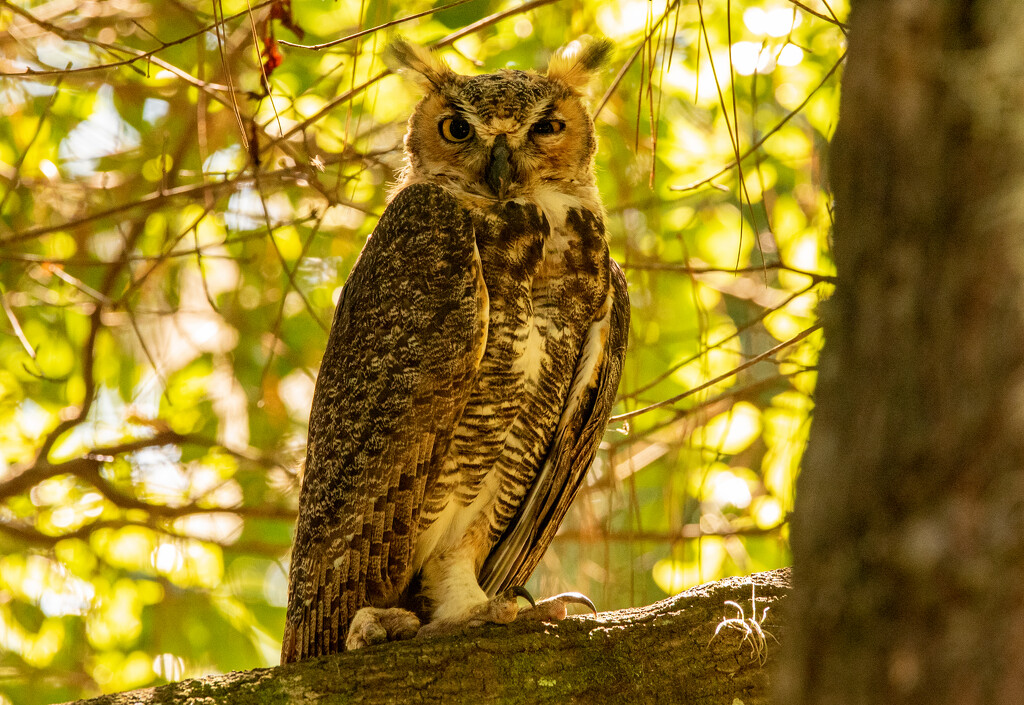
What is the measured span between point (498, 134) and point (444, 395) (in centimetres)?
71

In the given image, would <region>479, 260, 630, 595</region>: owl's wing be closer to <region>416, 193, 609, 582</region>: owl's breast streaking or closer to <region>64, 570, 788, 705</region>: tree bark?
<region>416, 193, 609, 582</region>: owl's breast streaking

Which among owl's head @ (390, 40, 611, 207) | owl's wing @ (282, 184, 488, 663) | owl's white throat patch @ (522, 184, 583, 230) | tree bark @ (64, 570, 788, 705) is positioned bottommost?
tree bark @ (64, 570, 788, 705)

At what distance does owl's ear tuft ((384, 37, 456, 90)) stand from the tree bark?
149cm

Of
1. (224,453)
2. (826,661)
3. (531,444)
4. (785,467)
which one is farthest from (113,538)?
(826,661)

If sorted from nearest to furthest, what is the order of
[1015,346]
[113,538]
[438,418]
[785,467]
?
1. [1015,346]
2. [438,418]
3. [785,467]
4. [113,538]

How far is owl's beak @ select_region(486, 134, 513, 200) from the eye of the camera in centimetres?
229

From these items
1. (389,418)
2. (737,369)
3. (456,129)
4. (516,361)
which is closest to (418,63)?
(456,129)

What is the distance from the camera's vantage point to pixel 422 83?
2639 mm

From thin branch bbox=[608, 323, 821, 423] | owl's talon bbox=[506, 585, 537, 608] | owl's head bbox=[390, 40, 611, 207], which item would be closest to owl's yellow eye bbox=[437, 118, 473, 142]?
owl's head bbox=[390, 40, 611, 207]

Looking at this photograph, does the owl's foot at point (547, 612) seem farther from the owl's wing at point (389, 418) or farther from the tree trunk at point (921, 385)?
the tree trunk at point (921, 385)

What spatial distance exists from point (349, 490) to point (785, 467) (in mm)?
1130

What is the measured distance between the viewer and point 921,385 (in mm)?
660

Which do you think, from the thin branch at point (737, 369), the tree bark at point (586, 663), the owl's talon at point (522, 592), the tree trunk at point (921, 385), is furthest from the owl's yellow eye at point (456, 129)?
the tree trunk at point (921, 385)

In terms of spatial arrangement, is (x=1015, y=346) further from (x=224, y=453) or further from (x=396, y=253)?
(x=224, y=453)
